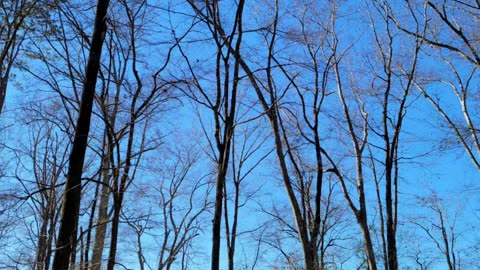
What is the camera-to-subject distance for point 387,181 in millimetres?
12734

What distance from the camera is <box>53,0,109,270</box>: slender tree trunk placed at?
3.22 meters

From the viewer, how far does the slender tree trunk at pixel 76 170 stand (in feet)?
10.6

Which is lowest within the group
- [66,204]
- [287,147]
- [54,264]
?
[54,264]

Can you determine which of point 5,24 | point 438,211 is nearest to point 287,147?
point 5,24

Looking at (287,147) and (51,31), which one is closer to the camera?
(51,31)

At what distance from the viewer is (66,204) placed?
333 centimetres

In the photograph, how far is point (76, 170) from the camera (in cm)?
340

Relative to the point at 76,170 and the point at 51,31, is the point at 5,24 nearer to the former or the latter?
the point at 51,31

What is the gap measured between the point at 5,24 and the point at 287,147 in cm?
621

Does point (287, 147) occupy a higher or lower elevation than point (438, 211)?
lower

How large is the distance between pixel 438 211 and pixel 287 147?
37.3 feet

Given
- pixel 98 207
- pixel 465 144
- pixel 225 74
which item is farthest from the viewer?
pixel 465 144

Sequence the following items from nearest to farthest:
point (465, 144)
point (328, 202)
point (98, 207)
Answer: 1. point (98, 207)
2. point (465, 144)
3. point (328, 202)

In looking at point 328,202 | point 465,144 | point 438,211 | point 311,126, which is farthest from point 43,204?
point 438,211
